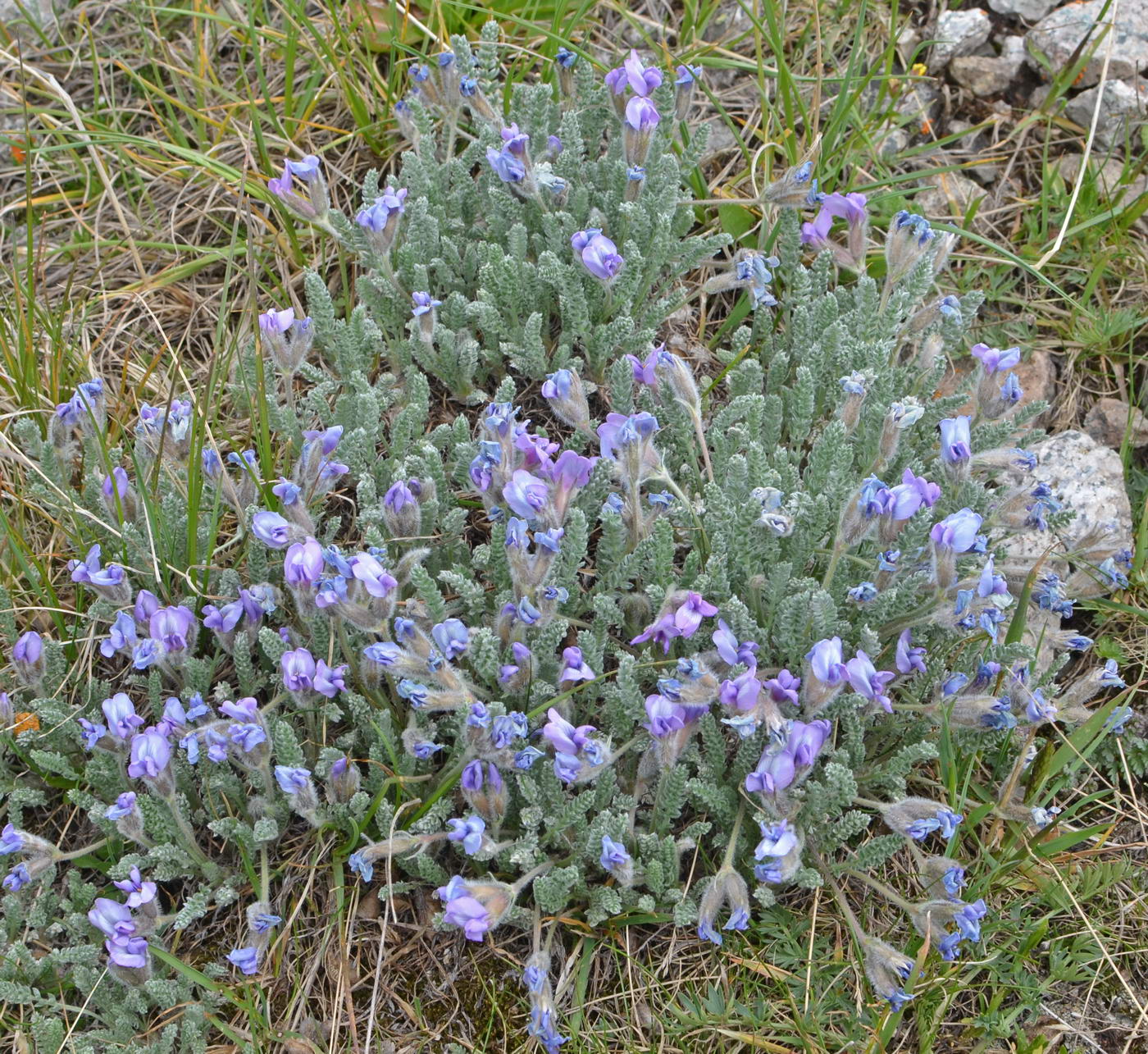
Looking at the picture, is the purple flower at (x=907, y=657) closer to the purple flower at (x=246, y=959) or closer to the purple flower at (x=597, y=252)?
the purple flower at (x=597, y=252)

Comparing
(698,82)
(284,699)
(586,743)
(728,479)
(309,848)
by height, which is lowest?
(309,848)

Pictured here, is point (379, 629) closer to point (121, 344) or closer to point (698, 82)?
point (121, 344)

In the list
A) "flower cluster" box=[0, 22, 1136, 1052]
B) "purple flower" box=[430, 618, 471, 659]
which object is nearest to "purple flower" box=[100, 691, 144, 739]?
"flower cluster" box=[0, 22, 1136, 1052]

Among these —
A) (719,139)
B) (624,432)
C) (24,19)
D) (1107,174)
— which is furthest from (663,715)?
(24,19)

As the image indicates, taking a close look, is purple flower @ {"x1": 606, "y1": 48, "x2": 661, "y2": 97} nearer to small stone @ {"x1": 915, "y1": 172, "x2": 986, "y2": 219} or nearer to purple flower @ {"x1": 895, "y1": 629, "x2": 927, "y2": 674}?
small stone @ {"x1": 915, "y1": 172, "x2": 986, "y2": 219}

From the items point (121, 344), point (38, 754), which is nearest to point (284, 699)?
point (38, 754)

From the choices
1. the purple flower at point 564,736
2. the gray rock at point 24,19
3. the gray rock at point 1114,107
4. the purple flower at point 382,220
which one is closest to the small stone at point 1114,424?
the gray rock at point 1114,107
